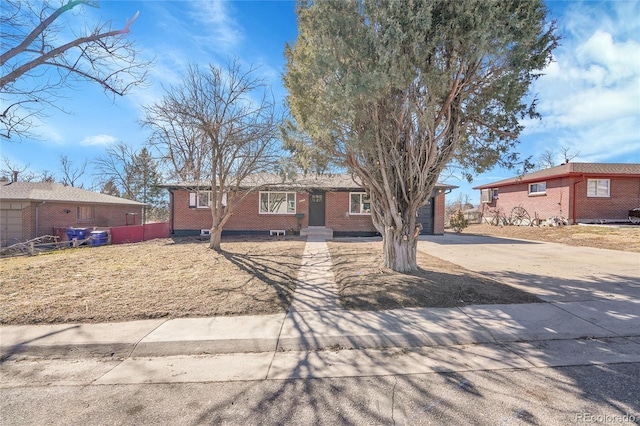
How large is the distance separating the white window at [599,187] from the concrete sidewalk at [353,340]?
56.4 ft

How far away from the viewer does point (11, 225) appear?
1523cm

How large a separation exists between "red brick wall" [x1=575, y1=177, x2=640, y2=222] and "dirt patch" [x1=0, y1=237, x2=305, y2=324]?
18.1 meters

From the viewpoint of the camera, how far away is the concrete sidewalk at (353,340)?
3.02 metres

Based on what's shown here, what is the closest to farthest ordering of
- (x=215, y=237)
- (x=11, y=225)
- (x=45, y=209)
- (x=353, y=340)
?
(x=353, y=340) → (x=215, y=237) → (x=11, y=225) → (x=45, y=209)

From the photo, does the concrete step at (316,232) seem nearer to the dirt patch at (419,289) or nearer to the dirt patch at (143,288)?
the dirt patch at (143,288)

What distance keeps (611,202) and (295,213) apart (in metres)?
18.9

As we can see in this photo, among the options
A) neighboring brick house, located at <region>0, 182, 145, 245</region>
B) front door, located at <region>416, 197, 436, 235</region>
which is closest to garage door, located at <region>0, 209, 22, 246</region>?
neighboring brick house, located at <region>0, 182, 145, 245</region>

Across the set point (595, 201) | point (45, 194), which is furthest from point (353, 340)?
point (45, 194)

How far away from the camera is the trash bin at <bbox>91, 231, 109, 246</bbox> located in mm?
13423

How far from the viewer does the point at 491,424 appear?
211cm

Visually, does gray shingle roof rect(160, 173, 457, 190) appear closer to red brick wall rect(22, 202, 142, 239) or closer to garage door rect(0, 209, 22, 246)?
red brick wall rect(22, 202, 142, 239)

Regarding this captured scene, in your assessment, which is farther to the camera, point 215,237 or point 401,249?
point 215,237

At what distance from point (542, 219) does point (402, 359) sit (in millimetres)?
20571

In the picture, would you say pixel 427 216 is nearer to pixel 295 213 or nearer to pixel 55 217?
pixel 295 213
